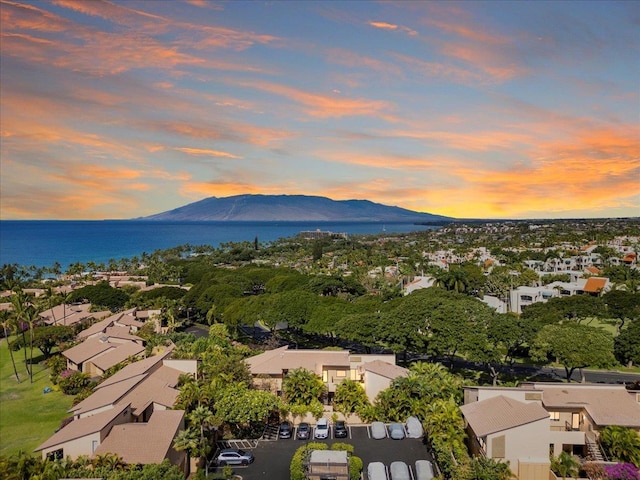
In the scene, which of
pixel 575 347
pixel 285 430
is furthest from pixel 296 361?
pixel 575 347

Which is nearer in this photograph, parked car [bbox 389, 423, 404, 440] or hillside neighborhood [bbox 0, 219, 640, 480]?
hillside neighborhood [bbox 0, 219, 640, 480]

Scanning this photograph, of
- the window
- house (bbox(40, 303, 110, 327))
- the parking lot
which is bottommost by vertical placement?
the parking lot

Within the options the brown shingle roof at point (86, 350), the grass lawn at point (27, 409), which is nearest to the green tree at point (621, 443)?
the grass lawn at point (27, 409)

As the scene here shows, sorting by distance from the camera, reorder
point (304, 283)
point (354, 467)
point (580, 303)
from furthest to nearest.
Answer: point (304, 283) → point (580, 303) → point (354, 467)

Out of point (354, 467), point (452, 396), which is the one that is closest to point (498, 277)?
point (452, 396)

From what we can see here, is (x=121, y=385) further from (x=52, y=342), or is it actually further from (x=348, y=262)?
(x=348, y=262)

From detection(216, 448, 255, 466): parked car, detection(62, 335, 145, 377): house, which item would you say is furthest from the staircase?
detection(62, 335, 145, 377): house

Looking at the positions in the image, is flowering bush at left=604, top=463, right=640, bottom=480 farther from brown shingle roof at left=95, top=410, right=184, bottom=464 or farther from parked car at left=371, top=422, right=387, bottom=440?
brown shingle roof at left=95, top=410, right=184, bottom=464
